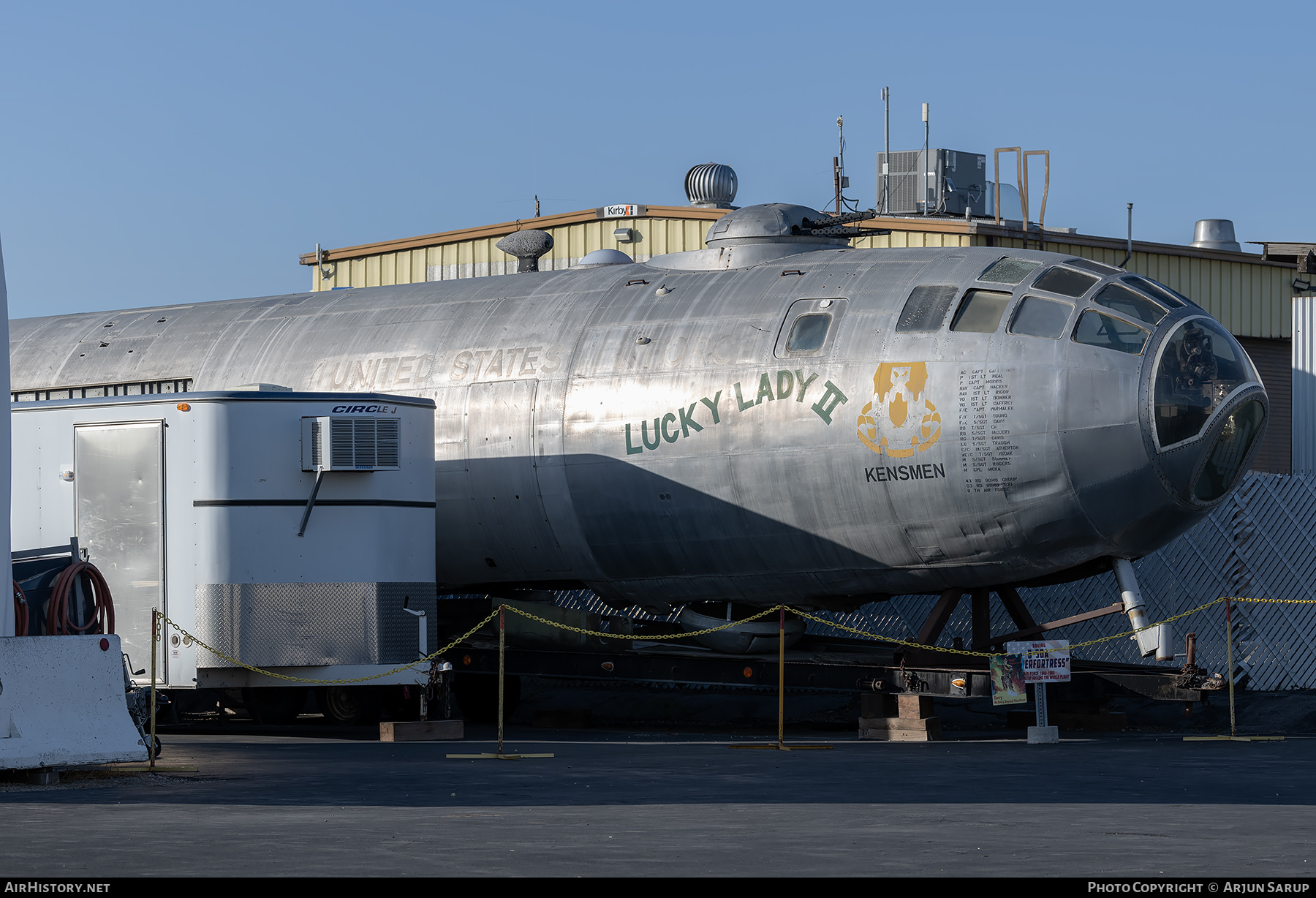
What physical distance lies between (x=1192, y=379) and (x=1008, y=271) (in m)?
1.88

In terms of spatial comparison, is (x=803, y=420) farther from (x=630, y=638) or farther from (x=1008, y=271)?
(x=630, y=638)

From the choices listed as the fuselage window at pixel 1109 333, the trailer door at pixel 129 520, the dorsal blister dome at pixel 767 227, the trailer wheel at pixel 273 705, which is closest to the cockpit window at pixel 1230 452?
the fuselage window at pixel 1109 333

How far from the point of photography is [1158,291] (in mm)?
15453

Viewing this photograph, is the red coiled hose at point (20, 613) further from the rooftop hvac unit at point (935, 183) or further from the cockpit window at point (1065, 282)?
the rooftop hvac unit at point (935, 183)

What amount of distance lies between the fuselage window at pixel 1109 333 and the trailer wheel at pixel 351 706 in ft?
26.4

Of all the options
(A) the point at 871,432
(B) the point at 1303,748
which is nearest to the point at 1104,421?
(A) the point at 871,432

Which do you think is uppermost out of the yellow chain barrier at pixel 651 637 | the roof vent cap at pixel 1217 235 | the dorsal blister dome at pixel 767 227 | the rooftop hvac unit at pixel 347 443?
the roof vent cap at pixel 1217 235

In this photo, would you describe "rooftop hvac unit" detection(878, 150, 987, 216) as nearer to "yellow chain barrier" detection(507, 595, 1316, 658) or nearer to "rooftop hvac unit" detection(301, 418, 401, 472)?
"yellow chain barrier" detection(507, 595, 1316, 658)

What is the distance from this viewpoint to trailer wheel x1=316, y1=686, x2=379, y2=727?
18.4 metres

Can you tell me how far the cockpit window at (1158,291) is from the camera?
15.3m

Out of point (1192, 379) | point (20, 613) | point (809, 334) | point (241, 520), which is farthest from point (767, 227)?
point (20, 613)

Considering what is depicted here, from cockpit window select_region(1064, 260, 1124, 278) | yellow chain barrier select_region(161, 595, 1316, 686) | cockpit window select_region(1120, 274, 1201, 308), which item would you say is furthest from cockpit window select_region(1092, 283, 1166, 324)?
yellow chain barrier select_region(161, 595, 1316, 686)

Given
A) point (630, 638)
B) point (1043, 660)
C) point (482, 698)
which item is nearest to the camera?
point (1043, 660)

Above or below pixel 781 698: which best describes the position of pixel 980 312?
above
